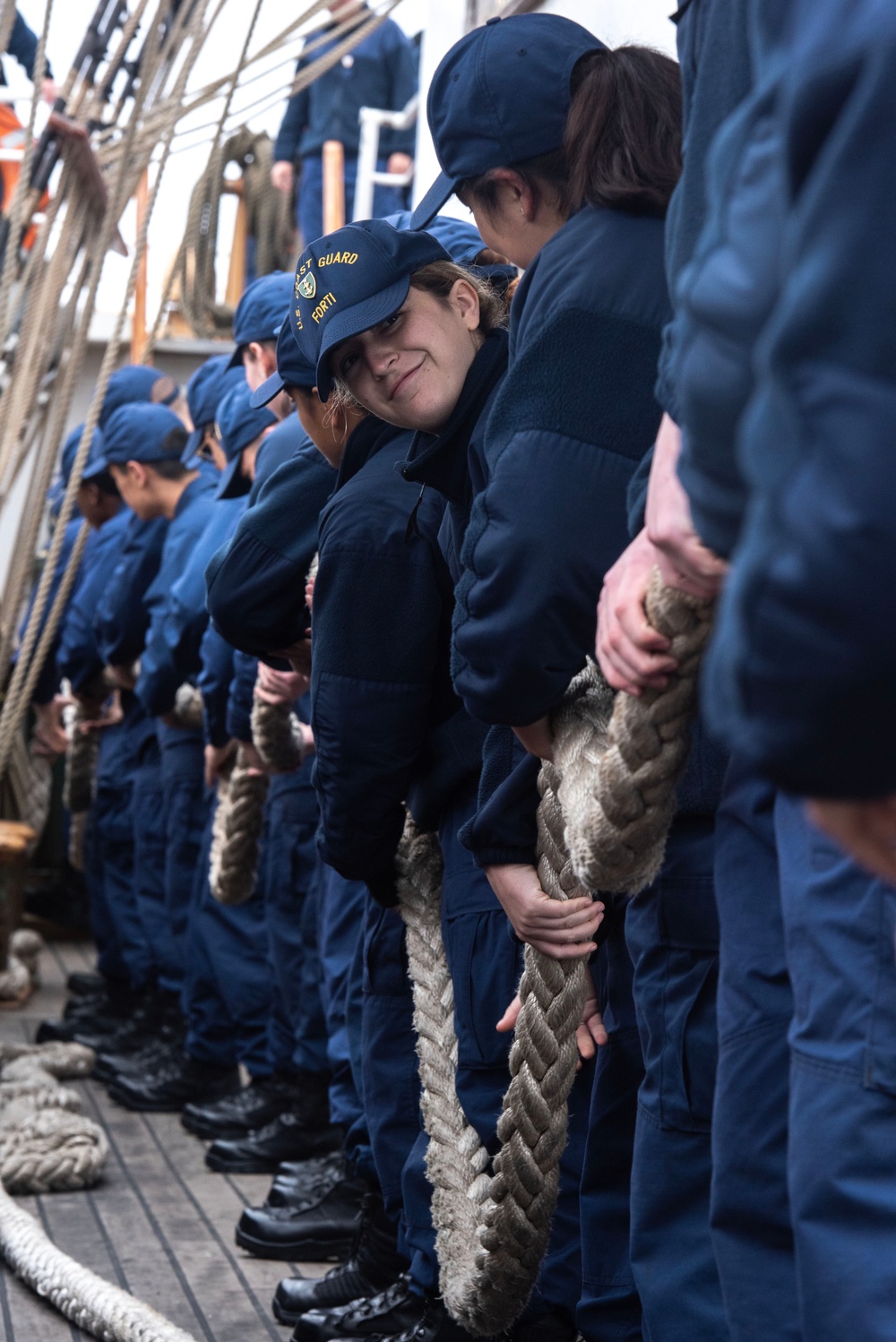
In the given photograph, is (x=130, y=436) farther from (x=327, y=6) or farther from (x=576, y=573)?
(x=576, y=573)

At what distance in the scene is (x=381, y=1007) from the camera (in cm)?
281

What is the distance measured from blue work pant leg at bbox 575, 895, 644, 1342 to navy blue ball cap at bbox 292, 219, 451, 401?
2.76ft

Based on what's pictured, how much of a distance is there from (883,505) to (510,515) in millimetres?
904

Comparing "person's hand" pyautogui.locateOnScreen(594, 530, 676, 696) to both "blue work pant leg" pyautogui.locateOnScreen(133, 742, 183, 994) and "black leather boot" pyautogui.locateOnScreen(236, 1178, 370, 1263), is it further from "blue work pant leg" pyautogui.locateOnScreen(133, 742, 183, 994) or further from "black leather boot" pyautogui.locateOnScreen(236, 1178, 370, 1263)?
"blue work pant leg" pyautogui.locateOnScreen(133, 742, 183, 994)

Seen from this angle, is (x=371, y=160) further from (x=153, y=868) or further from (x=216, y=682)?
(x=216, y=682)

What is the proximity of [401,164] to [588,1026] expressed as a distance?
6178mm

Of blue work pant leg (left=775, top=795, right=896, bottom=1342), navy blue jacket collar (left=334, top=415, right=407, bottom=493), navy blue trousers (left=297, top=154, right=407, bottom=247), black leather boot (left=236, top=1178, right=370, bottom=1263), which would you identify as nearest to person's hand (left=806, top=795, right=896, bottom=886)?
blue work pant leg (left=775, top=795, right=896, bottom=1342)

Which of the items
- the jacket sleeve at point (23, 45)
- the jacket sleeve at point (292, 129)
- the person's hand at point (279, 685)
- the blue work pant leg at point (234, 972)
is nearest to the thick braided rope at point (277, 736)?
the person's hand at point (279, 685)

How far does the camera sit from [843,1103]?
4.03ft

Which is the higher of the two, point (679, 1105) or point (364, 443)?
point (364, 443)

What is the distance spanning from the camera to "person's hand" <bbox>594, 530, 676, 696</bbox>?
1484 mm

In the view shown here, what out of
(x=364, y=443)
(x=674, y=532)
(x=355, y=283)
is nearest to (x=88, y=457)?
(x=364, y=443)

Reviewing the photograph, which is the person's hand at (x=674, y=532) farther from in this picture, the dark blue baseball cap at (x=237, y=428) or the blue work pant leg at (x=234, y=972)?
the blue work pant leg at (x=234, y=972)

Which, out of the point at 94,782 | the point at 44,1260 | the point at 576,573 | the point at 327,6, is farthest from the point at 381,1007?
the point at 94,782
